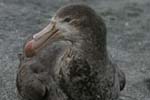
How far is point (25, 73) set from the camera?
4434 millimetres

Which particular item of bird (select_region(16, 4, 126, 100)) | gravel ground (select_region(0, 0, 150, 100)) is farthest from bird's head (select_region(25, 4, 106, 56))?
gravel ground (select_region(0, 0, 150, 100))

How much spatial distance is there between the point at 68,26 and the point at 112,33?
123 inches

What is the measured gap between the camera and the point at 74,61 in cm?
408

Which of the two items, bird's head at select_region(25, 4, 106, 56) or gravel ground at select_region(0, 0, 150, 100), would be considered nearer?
bird's head at select_region(25, 4, 106, 56)

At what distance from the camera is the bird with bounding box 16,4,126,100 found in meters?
3.99

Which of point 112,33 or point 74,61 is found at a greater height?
point 74,61

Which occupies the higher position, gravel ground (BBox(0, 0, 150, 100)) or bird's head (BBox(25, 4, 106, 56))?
bird's head (BBox(25, 4, 106, 56))

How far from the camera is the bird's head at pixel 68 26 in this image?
13.0 ft

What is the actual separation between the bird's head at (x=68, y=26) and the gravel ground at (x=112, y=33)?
4.43 feet

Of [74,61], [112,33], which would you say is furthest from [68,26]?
[112,33]

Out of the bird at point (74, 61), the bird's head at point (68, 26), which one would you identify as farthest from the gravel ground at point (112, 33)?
the bird's head at point (68, 26)

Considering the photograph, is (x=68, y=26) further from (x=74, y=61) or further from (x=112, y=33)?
(x=112, y=33)

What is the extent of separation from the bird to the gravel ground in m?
1.00

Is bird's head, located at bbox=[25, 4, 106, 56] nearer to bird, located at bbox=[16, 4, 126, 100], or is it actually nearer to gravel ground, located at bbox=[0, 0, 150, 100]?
bird, located at bbox=[16, 4, 126, 100]
